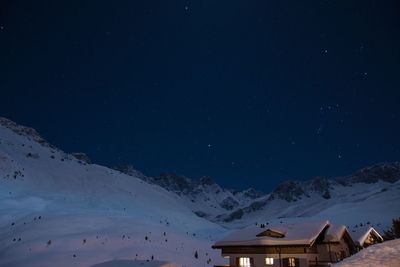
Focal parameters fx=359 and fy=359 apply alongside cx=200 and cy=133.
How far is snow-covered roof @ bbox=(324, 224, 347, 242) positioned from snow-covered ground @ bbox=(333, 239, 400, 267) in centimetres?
2200

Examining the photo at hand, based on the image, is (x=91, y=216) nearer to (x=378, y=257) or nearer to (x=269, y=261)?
(x=269, y=261)

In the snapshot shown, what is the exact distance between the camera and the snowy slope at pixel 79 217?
36.0 meters

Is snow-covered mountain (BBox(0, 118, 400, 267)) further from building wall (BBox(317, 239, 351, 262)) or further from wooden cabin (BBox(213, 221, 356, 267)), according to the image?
building wall (BBox(317, 239, 351, 262))

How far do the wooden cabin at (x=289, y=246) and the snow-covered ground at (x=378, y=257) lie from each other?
19856mm

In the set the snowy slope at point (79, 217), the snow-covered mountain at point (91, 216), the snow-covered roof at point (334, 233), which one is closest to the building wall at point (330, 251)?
the snow-covered roof at point (334, 233)

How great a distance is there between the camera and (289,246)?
84.1 feet

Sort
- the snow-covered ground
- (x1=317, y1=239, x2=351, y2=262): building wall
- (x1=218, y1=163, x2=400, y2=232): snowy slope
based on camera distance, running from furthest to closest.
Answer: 1. (x1=218, y1=163, x2=400, y2=232): snowy slope
2. (x1=317, y1=239, x2=351, y2=262): building wall
3. the snow-covered ground

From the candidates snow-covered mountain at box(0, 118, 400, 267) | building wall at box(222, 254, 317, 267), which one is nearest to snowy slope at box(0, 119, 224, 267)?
snow-covered mountain at box(0, 118, 400, 267)

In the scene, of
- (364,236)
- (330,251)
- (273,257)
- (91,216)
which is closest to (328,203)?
(91,216)

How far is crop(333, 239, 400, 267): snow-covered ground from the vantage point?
18.3 feet

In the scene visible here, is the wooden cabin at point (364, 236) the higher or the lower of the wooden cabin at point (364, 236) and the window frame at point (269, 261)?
the higher

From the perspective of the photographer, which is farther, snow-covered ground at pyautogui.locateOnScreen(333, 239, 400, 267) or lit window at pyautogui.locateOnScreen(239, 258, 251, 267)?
lit window at pyautogui.locateOnScreen(239, 258, 251, 267)

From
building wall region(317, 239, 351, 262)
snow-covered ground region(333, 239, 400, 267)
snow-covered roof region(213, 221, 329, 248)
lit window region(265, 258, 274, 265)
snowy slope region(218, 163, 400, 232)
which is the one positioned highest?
snowy slope region(218, 163, 400, 232)

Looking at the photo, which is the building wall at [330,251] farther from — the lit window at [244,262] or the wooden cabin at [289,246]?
the lit window at [244,262]
